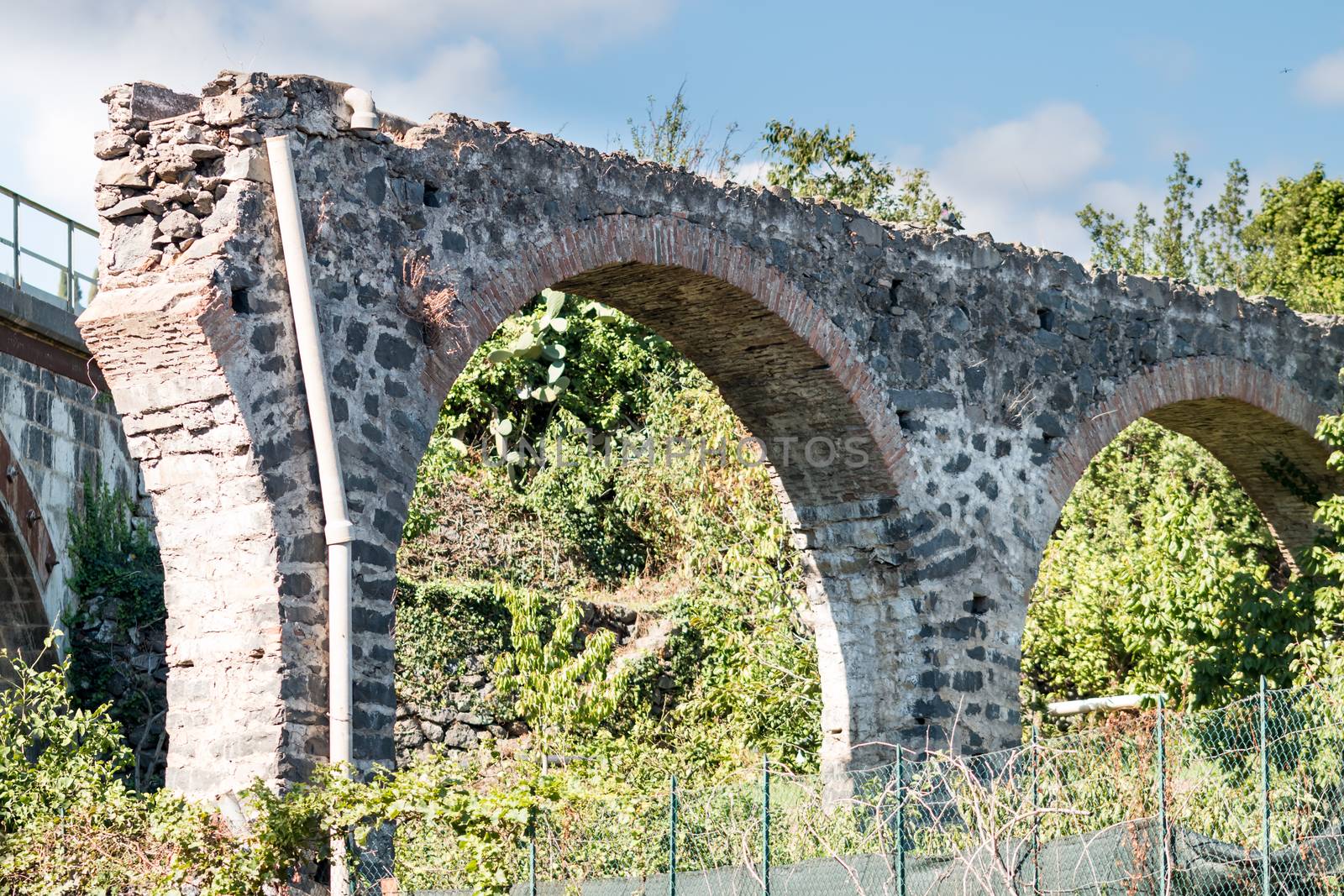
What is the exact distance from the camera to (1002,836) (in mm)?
6773

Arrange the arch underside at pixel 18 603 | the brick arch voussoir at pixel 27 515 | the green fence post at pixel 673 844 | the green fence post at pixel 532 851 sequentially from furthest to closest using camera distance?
the arch underside at pixel 18 603
the brick arch voussoir at pixel 27 515
the green fence post at pixel 673 844
the green fence post at pixel 532 851

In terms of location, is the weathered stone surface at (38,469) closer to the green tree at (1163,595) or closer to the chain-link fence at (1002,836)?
the chain-link fence at (1002,836)

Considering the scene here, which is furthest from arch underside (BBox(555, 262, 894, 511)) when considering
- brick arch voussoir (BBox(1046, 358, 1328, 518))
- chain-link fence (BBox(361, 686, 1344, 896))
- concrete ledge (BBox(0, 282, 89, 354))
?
concrete ledge (BBox(0, 282, 89, 354))

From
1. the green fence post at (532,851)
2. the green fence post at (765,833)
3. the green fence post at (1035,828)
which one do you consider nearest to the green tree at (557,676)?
the green fence post at (532,851)

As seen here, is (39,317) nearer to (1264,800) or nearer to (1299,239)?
(1264,800)

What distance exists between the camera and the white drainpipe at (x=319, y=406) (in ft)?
19.8

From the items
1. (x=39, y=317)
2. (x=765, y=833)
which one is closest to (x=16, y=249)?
(x=39, y=317)

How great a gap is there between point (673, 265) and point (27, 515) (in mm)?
5610

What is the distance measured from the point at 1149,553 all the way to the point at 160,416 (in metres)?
7.43

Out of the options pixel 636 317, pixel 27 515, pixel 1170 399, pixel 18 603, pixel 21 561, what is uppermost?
pixel 636 317

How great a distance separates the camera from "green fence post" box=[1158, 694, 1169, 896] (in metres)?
6.35

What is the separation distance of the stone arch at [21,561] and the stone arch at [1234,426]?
666 cm

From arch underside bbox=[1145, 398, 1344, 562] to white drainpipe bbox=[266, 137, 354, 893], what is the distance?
19.9 feet

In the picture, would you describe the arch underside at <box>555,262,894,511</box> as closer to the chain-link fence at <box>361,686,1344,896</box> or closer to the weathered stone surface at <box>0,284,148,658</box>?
the chain-link fence at <box>361,686,1344,896</box>
